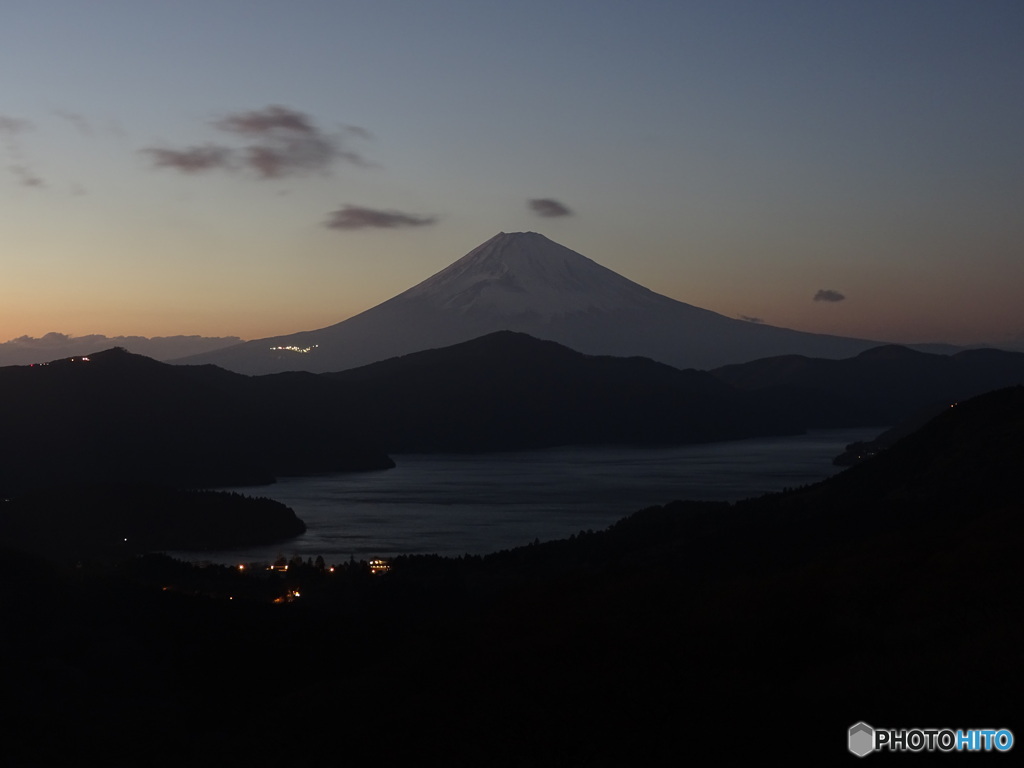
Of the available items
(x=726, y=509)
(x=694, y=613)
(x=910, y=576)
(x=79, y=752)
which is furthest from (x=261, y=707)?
(x=726, y=509)

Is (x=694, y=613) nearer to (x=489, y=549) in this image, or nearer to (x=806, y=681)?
(x=806, y=681)

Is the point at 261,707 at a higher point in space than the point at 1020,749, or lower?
lower

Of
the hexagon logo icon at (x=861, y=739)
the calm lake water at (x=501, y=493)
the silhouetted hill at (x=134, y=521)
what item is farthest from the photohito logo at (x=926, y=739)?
the silhouetted hill at (x=134, y=521)

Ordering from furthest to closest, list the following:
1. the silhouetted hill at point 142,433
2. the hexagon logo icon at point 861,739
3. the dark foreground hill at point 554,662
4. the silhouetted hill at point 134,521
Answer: the silhouetted hill at point 142,433 → the silhouetted hill at point 134,521 → the dark foreground hill at point 554,662 → the hexagon logo icon at point 861,739

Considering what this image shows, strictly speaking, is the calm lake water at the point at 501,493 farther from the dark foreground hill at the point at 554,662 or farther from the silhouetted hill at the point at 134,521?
the dark foreground hill at the point at 554,662

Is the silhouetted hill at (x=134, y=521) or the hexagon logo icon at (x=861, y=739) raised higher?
the hexagon logo icon at (x=861, y=739)

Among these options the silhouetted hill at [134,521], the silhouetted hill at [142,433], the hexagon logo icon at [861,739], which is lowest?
the silhouetted hill at [134,521]

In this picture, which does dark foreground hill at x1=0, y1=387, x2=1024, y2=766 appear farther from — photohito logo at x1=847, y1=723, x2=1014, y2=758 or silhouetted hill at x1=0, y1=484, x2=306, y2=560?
silhouetted hill at x1=0, y1=484, x2=306, y2=560

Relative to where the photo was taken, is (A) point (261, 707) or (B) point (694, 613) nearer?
(B) point (694, 613)
